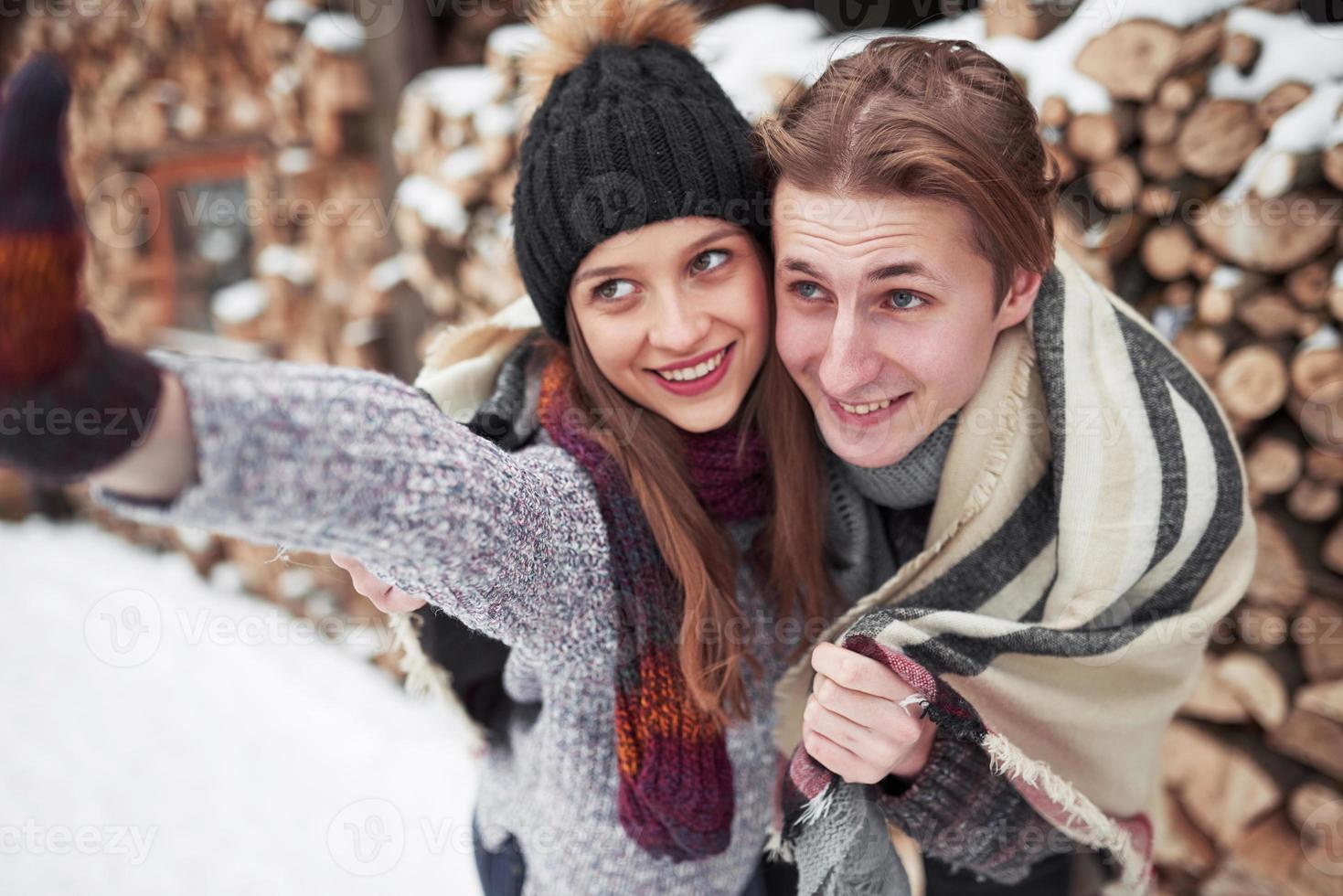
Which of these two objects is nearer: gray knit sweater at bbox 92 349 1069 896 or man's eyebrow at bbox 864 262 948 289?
gray knit sweater at bbox 92 349 1069 896

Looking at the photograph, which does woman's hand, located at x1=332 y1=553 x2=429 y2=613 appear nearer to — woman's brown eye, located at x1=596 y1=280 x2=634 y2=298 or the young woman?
the young woman

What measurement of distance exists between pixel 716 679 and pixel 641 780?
0.16m

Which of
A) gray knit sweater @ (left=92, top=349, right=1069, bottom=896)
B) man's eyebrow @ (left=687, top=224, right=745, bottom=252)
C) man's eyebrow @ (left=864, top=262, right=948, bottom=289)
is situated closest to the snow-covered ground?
gray knit sweater @ (left=92, top=349, right=1069, bottom=896)

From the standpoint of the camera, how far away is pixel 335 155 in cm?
304

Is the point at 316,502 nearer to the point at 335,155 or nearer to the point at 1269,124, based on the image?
the point at 1269,124

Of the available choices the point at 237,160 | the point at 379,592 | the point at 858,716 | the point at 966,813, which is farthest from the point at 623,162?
the point at 237,160

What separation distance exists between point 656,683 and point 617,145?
0.69 metres

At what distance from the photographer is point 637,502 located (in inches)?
42.6

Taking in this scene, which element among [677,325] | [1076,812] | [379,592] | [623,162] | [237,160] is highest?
[623,162]

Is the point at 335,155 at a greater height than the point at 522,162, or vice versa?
the point at 522,162

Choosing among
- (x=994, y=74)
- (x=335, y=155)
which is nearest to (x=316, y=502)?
(x=994, y=74)

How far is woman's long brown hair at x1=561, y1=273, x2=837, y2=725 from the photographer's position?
1.09 m

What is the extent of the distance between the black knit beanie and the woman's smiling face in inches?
0.9

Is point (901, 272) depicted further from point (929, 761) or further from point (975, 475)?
point (929, 761)
